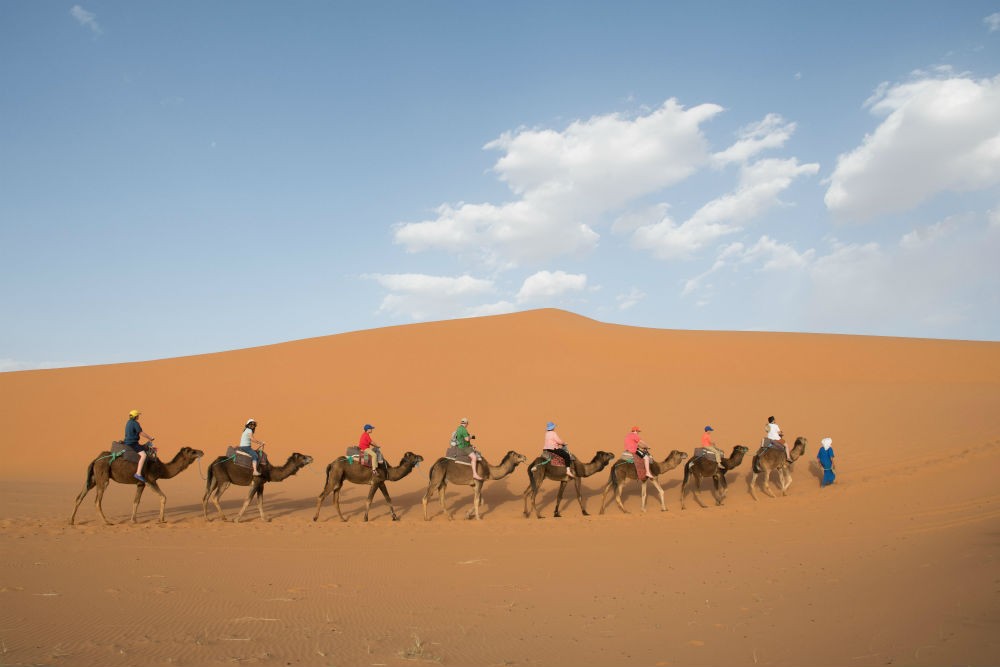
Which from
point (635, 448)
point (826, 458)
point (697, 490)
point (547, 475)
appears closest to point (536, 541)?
point (547, 475)

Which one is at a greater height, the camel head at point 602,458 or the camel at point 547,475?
the camel head at point 602,458

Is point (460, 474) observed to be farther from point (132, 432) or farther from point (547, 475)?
point (132, 432)

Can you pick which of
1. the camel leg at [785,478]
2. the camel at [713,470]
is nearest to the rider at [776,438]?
the camel leg at [785,478]

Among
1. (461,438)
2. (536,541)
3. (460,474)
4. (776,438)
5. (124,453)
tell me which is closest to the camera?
(536,541)

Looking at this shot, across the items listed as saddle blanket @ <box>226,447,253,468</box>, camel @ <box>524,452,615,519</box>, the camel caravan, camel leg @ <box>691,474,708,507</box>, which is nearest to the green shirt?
the camel caravan

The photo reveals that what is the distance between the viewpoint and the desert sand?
660cm

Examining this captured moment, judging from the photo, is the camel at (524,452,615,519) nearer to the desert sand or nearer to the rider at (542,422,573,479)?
the rider at (542,422,573,479)

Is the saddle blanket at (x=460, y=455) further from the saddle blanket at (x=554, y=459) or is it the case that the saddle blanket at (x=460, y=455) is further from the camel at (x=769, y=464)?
the camel at (x=769, y=464)

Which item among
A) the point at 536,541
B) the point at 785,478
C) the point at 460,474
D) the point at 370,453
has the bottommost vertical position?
the point at 536,541

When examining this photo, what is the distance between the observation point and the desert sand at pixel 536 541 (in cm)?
660

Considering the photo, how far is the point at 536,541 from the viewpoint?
13000 millimetres

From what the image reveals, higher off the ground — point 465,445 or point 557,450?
point 465,445

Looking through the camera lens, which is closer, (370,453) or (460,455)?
(460,455)

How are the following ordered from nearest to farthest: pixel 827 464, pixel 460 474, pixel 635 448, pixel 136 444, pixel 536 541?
pixel 536 541 < pixel 136 444 < pixel 460 474 < pixel 635 448 < pixel 827 464
